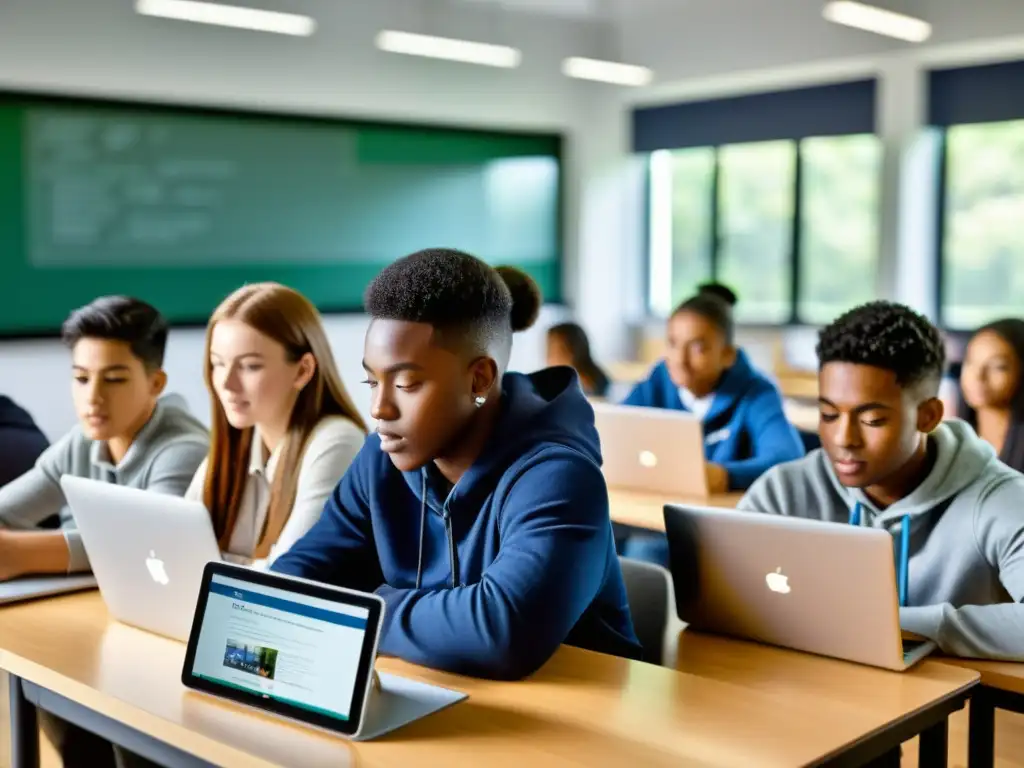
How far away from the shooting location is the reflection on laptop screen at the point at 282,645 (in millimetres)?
1464

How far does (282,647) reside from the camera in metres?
1.53

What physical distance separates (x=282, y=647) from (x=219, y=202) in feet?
18.4

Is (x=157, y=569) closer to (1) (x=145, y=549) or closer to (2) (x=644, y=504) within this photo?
(1) (x=145, y=549)

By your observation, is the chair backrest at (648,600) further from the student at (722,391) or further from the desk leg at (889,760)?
the student at (722,391)

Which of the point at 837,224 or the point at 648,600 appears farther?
the point at 837,224

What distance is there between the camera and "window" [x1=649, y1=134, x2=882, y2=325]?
7621 millimetres

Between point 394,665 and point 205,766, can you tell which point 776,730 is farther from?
point 205,766

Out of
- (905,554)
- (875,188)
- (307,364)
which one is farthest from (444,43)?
(905,554)

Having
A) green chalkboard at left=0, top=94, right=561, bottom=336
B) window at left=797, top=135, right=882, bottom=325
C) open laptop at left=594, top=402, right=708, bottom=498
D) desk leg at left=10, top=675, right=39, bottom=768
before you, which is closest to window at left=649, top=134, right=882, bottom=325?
window at left=797, top=135, right=882, bottom=325

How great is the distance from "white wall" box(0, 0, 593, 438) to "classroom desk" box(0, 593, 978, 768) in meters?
3.61

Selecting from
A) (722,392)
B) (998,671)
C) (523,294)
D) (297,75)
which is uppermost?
(297,75)

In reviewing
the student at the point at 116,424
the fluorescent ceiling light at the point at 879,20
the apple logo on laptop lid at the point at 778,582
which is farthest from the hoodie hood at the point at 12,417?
the fluorescent ceiling light at the point at 879,20

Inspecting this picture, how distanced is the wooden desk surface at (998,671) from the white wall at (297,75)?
3.58 meters

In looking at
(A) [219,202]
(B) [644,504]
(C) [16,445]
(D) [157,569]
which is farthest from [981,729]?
(A) [219,202]
